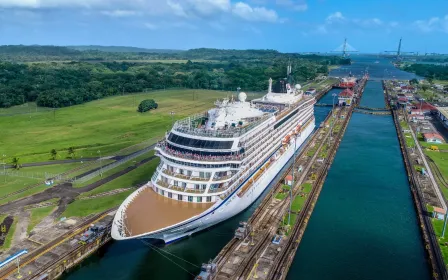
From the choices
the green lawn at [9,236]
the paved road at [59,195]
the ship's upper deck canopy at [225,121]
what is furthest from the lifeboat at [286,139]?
the green lawn at [9,236]

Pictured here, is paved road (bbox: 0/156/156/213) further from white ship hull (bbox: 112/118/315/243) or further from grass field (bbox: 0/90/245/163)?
grass field (bbox: 0/90/245/163)

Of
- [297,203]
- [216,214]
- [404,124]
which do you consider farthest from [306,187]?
[404,124]

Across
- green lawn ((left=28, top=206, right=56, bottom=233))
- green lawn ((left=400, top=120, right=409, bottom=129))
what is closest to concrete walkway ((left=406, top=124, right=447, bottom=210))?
green lawn ((left=400, top=120, right=409, bottom=129))

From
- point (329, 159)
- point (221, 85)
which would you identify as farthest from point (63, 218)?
point (221, 85)

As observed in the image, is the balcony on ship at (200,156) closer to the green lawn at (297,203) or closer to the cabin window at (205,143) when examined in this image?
the cabin window at (205,143)

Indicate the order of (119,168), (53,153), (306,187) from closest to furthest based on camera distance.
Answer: (306,187) < (119,168) < (53,153)

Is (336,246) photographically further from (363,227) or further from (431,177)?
(431,177)
